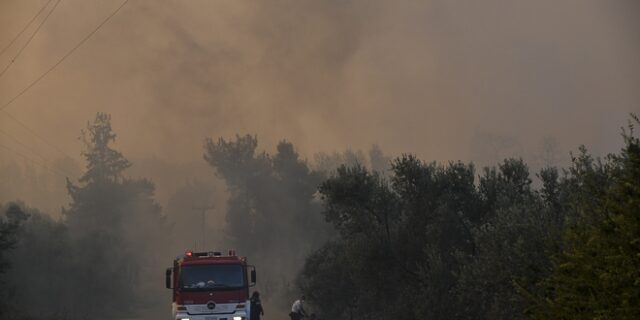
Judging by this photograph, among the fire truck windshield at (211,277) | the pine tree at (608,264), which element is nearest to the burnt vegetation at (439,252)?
the pine tree at (608,264)

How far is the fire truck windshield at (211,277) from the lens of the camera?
1090 inches

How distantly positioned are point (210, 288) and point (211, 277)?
403 mm

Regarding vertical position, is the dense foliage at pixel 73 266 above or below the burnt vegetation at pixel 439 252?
above

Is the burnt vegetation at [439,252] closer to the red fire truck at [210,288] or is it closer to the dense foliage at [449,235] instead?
the dense foliage at [449,235]

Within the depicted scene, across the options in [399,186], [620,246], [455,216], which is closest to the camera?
[620,246]

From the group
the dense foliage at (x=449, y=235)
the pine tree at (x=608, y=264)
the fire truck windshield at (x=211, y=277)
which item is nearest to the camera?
the pine tree at (x=608, y=264)

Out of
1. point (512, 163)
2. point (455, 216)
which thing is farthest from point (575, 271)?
point (512, 163)

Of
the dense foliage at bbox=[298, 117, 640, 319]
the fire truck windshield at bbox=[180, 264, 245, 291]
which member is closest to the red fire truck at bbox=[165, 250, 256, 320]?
the fire truck windshield at bbox=[180, 264, 245, 291]

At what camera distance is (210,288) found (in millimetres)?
27672

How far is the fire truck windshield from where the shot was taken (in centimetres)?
2769

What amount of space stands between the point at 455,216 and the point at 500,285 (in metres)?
8.25

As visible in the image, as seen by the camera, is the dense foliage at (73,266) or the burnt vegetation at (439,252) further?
the dense foliage at (73,266)

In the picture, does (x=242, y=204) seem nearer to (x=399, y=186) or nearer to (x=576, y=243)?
(x=399, y=186)

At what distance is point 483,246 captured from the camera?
21.8 m
